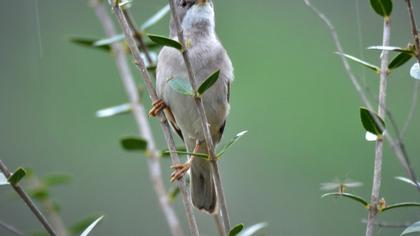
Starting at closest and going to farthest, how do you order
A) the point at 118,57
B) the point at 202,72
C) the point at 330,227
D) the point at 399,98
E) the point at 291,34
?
the point at 118,57 < the point at 202,72 < the point at 330,227 < the point at 399,98 < the point at 291,34

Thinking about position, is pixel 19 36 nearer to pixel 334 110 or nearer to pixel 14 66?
pixel 14 66

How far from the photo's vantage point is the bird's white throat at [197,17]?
3992 mm

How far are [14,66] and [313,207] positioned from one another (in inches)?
145

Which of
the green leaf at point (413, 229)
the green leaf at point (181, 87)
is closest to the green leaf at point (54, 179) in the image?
the green leaf at point (181, 87)

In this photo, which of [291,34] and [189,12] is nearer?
[189,12]

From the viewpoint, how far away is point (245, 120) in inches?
279

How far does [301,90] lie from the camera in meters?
7.11

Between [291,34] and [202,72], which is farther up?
[202,72]

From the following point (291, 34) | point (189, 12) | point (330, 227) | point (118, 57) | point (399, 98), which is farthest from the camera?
point (291, 34)

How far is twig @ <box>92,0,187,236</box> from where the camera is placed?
6.28 ft

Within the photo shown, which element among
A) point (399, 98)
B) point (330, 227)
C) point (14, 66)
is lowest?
point (330, 227)

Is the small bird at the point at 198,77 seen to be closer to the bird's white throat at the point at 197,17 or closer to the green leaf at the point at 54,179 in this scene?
the bird's white throat at the point at 197,17

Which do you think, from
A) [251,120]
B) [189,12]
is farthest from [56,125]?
[189,12]

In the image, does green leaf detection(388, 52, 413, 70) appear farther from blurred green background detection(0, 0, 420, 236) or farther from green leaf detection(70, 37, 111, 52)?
blurred green background detection(0, 0, 420, 236)
